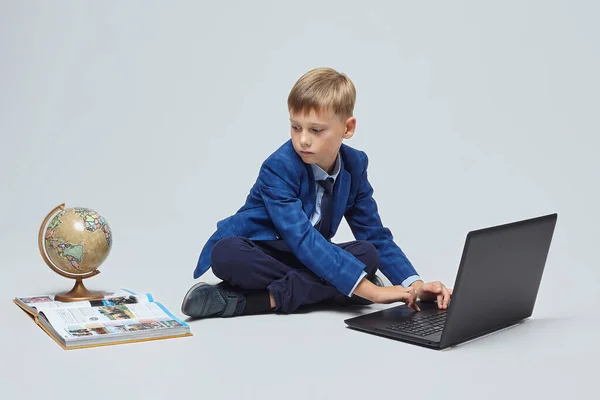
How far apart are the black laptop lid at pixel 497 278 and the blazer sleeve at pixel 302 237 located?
1.60 ft

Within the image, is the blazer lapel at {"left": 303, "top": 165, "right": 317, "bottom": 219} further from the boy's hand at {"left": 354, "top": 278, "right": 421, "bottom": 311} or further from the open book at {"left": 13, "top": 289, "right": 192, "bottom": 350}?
the open book at {"left": 13, "top": 289, "right": 192, "bottom": 350}

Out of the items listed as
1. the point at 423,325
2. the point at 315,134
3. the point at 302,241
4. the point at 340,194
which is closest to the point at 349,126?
the point at 315,134

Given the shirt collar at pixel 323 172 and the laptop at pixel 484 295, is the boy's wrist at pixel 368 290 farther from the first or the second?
the shirt collar at pixel 323 172

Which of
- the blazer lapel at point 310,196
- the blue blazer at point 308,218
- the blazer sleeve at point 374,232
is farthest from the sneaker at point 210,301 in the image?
the blazer sleeve at point 374,232

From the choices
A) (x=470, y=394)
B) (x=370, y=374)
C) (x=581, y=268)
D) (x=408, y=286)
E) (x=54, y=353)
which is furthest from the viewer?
(x=581, y=268)

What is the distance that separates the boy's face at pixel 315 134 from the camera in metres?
3.33

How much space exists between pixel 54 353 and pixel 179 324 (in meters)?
0.44

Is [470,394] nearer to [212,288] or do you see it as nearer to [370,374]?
[370,374]

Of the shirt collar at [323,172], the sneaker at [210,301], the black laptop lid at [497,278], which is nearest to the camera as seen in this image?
the black laptop lid at [497,278]

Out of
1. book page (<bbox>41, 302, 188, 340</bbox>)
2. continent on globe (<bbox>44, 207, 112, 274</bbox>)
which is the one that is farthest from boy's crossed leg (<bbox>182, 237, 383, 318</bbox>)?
continent on globe (<bbox>44, 207, 112, 274</bbox>)

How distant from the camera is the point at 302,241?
10.9 feet

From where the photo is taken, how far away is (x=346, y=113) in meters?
3.42

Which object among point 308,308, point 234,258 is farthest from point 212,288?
point 308,308

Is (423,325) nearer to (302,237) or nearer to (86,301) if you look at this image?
(302,237)
